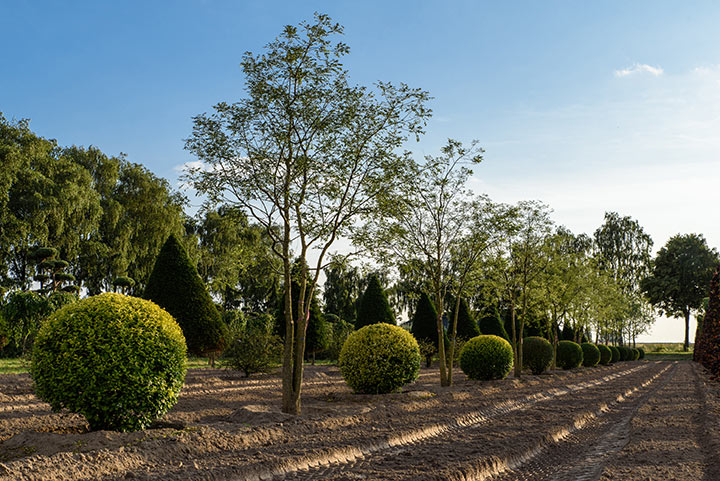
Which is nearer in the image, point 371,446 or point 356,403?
point 371,446

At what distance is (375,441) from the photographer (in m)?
7.12

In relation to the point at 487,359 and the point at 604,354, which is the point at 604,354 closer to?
the point at 604,354

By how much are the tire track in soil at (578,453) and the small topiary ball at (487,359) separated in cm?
654

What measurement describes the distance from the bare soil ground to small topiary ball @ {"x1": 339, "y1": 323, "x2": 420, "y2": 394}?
565mm

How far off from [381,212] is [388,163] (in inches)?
37.1

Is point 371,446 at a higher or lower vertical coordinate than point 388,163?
lower

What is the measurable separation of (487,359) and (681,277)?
170ft

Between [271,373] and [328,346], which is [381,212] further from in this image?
[328,346]

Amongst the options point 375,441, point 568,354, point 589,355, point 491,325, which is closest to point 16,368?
point 375,441

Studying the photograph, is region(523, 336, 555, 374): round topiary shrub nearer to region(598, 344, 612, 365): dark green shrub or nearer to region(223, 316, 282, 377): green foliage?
region(223, 316, 282, 377): green foliage

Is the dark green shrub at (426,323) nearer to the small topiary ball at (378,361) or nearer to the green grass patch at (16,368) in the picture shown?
the small topiary ball at (378,361)

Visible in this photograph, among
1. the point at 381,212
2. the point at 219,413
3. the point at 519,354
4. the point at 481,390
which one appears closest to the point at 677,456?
the point at 381,212

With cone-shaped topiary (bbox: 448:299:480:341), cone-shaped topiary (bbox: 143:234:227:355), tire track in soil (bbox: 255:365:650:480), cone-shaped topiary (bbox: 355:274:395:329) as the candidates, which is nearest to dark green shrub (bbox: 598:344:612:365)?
cone-shaped topiary (bbox: 448:299:480:341)

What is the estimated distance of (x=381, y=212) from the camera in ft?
35.3
